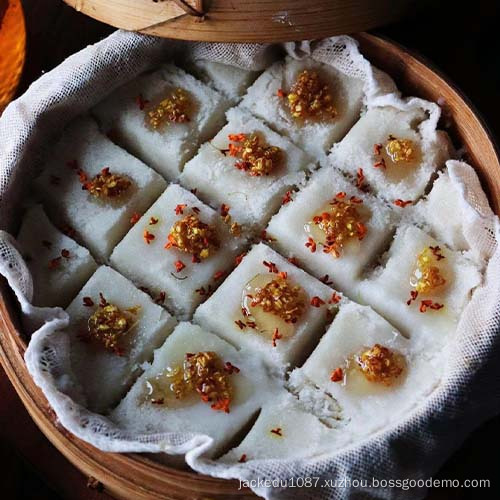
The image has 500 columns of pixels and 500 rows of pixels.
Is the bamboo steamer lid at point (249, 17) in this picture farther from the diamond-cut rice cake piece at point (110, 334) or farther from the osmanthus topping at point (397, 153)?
the diamond-cut rice cake piece at point (110, 334)

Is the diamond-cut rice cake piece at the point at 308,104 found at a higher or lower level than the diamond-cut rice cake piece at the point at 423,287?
higher

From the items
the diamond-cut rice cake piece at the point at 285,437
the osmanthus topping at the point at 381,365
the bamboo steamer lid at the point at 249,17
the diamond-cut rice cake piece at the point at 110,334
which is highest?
the bamboo steamer lid at the point at 249,17

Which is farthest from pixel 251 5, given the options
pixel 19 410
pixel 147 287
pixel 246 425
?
pixel 19 410

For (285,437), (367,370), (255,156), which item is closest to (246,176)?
(255,156)

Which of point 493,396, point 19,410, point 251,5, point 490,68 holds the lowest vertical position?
point 19,410

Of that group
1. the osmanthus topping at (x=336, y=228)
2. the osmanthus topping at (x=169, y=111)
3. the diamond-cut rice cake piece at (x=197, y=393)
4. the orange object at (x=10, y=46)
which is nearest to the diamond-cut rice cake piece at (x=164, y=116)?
the osmanthus topping at (x=169, y=111)

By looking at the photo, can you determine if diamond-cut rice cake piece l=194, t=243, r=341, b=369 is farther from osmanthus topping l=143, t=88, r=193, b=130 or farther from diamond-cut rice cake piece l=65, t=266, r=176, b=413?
osmanthus topping l=143, t=88, r=193, b=130

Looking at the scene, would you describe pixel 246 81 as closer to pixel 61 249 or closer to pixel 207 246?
pixel 207 246
